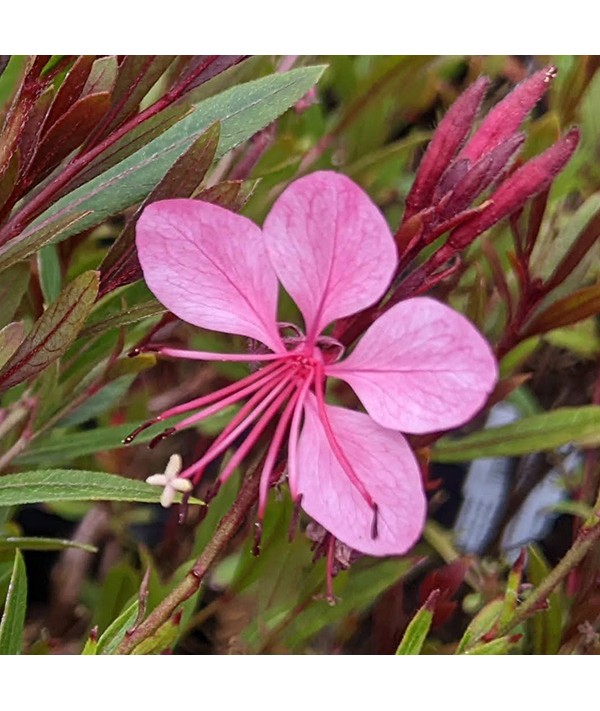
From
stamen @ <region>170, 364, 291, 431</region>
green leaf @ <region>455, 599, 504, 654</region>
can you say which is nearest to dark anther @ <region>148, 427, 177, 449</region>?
stamen @ <region>170, 364, 291, 431</region>

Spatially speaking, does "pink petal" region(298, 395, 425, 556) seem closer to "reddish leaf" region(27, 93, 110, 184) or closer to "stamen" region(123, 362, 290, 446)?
"stamen" region(123, 362, 290, 446)

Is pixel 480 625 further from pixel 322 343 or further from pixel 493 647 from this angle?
pixel 322 343

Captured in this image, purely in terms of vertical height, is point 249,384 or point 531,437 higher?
point 249,384

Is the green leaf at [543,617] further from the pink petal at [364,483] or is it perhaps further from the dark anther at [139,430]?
the dark anther at [139,430]

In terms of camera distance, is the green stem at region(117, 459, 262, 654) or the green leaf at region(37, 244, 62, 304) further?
the green leaf at region(37, 244, 62, 304)

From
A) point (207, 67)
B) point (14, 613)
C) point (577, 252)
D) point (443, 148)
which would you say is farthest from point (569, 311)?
point (14, 613)
